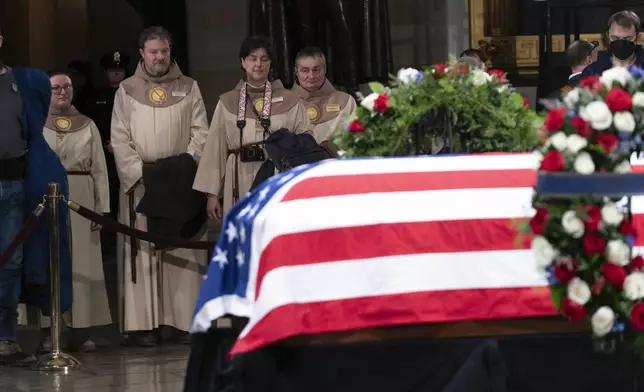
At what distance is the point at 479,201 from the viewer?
543 cm

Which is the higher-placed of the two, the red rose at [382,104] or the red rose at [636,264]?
the red rose at [382,104]

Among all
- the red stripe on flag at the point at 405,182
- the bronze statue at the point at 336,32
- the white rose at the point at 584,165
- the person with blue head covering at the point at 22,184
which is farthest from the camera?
the bronze statue at the point at 336,32

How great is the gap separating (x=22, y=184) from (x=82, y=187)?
0.82m

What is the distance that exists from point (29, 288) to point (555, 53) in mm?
4614

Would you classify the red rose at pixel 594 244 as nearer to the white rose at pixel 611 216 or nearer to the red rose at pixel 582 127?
the white rose at pixel 611 216

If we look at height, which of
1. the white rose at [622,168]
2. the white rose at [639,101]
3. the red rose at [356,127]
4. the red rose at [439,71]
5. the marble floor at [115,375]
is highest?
the red rose at [439,71]

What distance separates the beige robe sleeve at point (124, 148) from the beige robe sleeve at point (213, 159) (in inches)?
14.2

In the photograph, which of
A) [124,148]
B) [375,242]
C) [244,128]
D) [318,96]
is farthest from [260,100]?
[375,242]

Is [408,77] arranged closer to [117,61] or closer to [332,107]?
[332,107]

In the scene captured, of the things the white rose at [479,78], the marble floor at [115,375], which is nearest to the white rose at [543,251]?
the white rose at [479,78]

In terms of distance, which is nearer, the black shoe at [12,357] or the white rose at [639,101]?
the white rose at [639,101]

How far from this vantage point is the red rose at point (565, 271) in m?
5.07

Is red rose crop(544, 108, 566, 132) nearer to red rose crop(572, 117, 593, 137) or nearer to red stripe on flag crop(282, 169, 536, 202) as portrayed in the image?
red rose crop(572, 117, 593, 137)

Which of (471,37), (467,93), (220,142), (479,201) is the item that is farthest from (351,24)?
(479,201)
